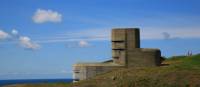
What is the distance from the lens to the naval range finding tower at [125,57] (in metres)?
51.9

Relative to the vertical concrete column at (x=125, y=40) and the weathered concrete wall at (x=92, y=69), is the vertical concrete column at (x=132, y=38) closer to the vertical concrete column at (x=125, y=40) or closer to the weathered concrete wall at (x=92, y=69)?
the vertical concrete column at (x=125, y=40)

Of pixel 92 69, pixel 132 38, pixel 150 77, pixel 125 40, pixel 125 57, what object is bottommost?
pixel 150 77

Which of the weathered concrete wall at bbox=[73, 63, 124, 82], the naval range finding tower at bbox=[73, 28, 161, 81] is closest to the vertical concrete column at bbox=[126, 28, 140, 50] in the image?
the naval range finding tower at bbox=[73, 28, 161, 81]

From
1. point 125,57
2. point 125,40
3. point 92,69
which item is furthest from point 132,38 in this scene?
point 92,69

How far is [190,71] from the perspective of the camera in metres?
45.1

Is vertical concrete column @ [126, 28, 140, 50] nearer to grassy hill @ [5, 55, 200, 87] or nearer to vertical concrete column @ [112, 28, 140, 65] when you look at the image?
vertical concrete column @ [112, 28, 140, 65]

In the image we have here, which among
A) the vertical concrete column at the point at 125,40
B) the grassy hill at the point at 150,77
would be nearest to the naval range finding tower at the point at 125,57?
the vertical concrete column at the point at 125,40

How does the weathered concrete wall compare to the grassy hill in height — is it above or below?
above

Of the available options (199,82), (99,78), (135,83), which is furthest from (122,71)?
(199,82)

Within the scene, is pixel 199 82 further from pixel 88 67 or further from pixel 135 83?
pixel 88 67

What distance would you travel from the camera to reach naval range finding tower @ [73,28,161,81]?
51.9 metres

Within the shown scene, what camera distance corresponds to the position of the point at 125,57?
5259cm

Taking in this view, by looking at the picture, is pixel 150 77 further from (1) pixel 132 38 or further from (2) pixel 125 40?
(2) pixel 125 40

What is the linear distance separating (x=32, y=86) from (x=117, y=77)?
10231 millimetres
